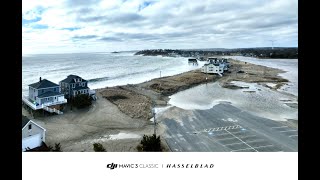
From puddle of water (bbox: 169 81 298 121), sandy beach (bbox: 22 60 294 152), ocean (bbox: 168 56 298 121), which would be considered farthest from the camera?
ocean (bbox: 168 56 298 121)

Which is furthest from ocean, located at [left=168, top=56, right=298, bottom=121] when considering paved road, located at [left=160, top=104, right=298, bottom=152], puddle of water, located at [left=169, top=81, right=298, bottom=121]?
paved road, located at [left=160, top=104, right=298, bottom=152]

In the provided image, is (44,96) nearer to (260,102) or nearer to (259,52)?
(260,102)

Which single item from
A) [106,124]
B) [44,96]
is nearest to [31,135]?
[106,124]

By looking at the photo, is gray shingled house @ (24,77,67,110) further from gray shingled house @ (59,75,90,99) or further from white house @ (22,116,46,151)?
white house @ (22,116,46,151)

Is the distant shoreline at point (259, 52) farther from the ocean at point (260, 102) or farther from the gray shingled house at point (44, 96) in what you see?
the gray shingled house at point (44, 96)

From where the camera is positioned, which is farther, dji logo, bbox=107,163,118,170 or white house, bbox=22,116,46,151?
white house, bbox=22,116,46,151

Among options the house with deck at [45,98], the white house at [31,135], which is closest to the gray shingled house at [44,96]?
the house with deck at [45,98]
